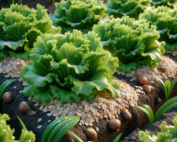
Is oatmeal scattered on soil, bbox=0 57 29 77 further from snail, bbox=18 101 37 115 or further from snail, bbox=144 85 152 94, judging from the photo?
snail, bbox=144 85 152 94

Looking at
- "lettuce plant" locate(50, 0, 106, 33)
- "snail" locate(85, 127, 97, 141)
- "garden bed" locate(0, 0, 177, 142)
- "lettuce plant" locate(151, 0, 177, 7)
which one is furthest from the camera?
"lettuce plant" locate(151, 0, 177, 7)

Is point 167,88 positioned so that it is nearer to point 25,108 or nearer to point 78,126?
point 78,126

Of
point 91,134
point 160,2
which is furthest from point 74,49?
point 160,2

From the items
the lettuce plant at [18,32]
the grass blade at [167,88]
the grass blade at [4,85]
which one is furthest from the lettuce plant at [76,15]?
the grass blade at [167,88]

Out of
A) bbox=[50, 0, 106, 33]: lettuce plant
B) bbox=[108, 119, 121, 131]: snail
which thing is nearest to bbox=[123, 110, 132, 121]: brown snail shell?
bbox=[108, 119, 121, 131]: snail

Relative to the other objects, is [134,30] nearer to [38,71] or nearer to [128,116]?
[128,116]

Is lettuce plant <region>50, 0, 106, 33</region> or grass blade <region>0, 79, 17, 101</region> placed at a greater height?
lettuce plant <region>50, 0, 106, 33</region>

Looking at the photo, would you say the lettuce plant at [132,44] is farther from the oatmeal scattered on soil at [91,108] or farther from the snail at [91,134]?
the snail at [91,134]
